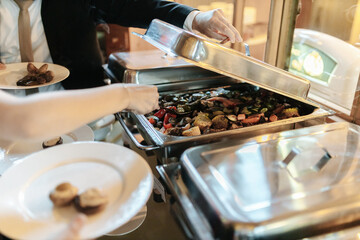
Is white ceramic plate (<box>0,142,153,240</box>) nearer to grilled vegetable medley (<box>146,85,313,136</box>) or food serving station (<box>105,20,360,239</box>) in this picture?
food serving station (<box>105,20,360,239</box>)

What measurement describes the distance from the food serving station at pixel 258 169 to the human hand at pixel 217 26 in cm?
24

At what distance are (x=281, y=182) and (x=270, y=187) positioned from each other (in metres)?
0.04

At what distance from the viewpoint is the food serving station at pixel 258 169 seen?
2.26ft

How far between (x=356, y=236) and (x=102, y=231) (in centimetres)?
56

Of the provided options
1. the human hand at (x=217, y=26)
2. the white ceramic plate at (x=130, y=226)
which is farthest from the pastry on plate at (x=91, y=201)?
the human hand at (x=217, y=26)

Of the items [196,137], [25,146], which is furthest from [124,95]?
[25,146]

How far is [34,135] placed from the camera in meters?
0.72

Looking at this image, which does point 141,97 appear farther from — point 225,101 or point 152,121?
point 225,101

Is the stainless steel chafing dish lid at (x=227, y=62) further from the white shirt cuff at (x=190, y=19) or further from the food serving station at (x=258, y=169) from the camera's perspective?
the white shirt cuff at (x=190, y=19)

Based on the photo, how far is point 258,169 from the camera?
31.9 inches

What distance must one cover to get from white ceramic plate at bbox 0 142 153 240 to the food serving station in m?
0.12

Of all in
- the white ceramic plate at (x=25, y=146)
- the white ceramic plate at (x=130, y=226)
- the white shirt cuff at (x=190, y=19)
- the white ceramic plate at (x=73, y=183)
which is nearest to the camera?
the white ceramic plate at (x=73, y=183)

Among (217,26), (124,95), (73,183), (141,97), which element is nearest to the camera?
(73,183)

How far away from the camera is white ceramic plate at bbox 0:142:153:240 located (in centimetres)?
67
